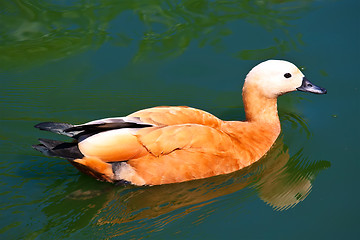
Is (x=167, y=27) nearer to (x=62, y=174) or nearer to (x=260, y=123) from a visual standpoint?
(x=260, y=123)

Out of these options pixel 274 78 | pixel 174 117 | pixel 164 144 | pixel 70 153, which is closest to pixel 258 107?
pixel 274 78

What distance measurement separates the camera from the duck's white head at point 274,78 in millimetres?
6652

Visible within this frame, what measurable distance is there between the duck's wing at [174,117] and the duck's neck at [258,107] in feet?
1.78

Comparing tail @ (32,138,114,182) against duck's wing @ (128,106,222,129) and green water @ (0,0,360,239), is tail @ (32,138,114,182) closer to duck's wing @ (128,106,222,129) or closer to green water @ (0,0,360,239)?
green water @ (0,0,360,239)

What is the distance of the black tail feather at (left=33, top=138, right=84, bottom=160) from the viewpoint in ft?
19.2

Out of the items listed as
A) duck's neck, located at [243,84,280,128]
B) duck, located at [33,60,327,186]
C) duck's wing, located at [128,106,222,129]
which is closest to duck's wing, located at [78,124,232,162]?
duck, located at [33,60,327,186]

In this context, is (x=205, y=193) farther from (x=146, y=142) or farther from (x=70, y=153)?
(x=70, y=153)

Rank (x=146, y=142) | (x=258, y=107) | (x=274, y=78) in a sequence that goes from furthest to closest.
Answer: (x=258, y=107), (x=274, y=78), (x=146, y=142)

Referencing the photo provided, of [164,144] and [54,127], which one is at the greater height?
[54,127]

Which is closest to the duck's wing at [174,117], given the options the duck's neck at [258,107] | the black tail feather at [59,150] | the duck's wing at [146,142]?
the duck's wing at [146,142]

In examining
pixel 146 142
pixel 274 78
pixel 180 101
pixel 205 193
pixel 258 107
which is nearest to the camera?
pixel 146 142

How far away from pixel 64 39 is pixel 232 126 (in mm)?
3172

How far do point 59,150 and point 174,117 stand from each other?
1.30 meters

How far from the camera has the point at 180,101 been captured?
299 inches
